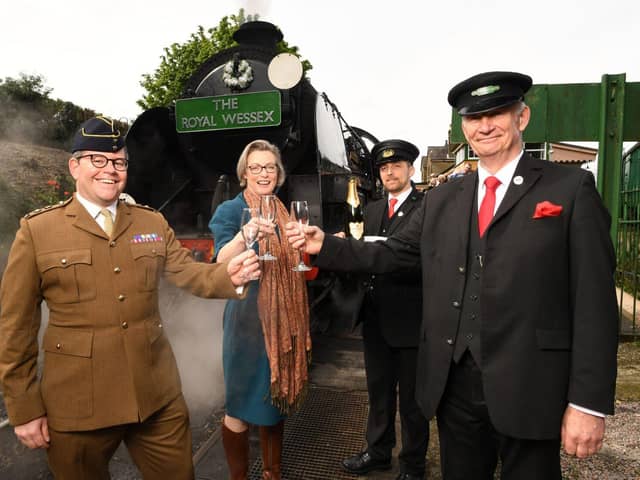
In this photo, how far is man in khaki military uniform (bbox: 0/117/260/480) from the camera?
1.61 metres

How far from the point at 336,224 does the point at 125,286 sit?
11.6 ft

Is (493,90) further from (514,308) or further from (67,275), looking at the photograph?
(67,275)

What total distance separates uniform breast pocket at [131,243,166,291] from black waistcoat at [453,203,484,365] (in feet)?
4.33

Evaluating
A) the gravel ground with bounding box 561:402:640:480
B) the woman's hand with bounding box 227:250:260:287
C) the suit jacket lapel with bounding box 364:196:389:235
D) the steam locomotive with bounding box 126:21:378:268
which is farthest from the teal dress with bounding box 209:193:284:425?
the steam locomotive with bounding box 126:21:378:268


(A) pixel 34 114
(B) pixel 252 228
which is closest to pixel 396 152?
(B) pixel 252 228

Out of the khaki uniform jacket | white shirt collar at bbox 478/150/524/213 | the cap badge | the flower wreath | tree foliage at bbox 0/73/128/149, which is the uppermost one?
tree foliage at bbox 0/73/128/149

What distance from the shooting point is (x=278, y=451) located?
2.41m

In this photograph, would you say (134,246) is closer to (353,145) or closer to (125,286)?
(125,286)

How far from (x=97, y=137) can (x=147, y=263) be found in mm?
556

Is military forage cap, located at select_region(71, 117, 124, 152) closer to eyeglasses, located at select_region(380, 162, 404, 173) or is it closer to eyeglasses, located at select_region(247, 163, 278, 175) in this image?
eyeglasses, located at select_region(247, 163, 278, 175)

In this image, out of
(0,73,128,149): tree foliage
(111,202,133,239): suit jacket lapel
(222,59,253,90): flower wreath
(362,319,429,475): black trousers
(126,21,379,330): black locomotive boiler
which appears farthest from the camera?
(0,73,128,149): tree foliage

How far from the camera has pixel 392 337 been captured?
2559 mm

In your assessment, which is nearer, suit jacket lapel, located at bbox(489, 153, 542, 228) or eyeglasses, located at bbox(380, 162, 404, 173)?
suit jacket lapel, located at bbox(489, 153, 542, 228)

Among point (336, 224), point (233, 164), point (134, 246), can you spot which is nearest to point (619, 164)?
point (336, 224)
